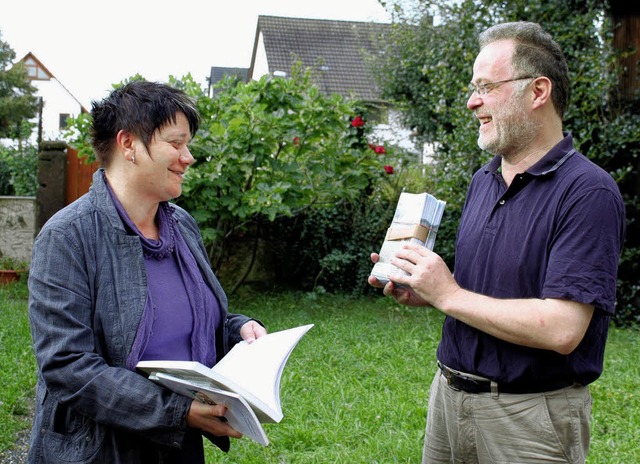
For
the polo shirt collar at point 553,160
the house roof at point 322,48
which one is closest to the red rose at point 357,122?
the polo shirt collar at point 553,160

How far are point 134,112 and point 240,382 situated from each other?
908mm

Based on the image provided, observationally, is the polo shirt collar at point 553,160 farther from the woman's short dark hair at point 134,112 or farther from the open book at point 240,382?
the woman's short dark hair at point 134,112

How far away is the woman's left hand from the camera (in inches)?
92.6

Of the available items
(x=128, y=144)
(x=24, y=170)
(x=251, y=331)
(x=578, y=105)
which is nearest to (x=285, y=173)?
(x=578, y=105)

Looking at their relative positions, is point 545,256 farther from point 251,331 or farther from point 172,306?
point 172,306

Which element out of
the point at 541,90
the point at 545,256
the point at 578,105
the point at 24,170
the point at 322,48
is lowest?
the point at 24,170

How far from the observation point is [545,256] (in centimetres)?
199

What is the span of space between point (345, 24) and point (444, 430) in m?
27.7

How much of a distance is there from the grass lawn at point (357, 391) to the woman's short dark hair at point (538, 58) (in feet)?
8.22

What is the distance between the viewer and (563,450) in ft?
6.72

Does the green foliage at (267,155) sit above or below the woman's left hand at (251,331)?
above

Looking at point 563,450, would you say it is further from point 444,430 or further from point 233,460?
point 233,460

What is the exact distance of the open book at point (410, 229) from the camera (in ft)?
6.85

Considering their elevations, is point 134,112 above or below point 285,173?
above
